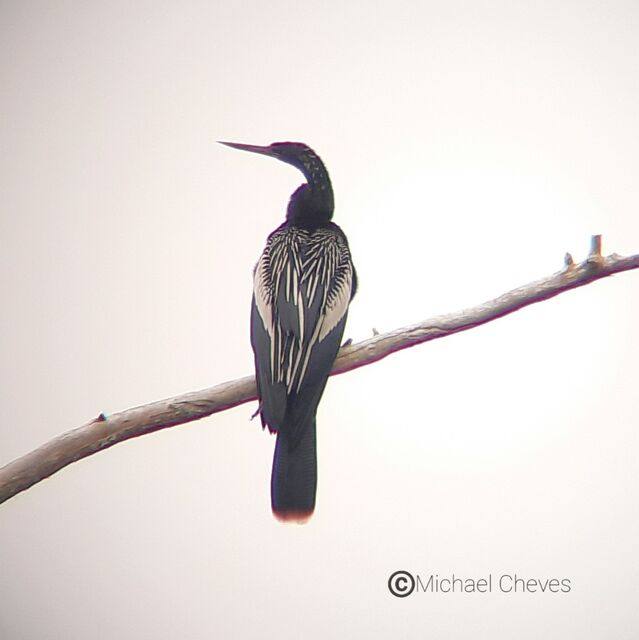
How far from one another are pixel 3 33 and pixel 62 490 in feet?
4.38

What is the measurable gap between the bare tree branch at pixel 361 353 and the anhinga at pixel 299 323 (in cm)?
8

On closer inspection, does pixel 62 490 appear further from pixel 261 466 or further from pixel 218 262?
pixel 218 262

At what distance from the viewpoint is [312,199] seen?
1.84 m

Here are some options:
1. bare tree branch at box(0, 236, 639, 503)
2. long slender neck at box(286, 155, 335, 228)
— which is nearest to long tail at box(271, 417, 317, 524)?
bare tree branch at box(0, 236, 639, 503)

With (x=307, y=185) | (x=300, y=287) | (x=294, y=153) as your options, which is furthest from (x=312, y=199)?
(x=300, y=287)

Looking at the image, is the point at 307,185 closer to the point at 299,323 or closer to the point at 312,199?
the point at 312,199

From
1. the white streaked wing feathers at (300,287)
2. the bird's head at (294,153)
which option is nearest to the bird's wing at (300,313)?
the white streaked wing feathers at (300,287)

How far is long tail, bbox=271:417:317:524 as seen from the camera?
5.66 ft

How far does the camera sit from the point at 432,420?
5.85 feet

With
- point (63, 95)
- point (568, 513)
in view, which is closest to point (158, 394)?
point (63, 95)

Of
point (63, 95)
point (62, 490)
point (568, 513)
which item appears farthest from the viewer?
point (63, 95)

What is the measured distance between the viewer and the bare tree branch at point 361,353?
1.73 meters

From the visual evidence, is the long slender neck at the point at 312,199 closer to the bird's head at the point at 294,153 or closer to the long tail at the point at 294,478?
the bird's head at the point at 294,153

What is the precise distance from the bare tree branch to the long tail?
0.16 metres
